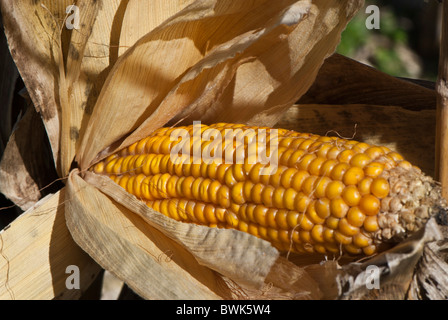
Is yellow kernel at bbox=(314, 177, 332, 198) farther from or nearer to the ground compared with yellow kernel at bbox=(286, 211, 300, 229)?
farther from the ground

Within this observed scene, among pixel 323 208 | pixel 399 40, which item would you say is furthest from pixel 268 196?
pixel 399 40

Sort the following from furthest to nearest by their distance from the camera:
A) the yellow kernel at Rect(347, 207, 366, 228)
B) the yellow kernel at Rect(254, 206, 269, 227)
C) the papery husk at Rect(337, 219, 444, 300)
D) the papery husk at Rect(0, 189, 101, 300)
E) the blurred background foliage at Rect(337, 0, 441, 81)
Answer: the blurred background foliage at Rect(337, 0, 441, 81) < the papery husk at Rect(0, 189, 101, 300) < the yellow kernel at Rect(254, 206, 269, 227) < the yellow kernel at Rect(347, 207, 366, 228) < the papery husk at Rect(337, 219, 444, 300)

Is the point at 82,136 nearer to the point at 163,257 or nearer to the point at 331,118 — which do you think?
the point at 163,257

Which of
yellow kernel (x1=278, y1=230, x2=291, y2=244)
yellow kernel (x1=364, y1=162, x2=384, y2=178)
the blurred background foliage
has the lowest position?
the blurred background foliage

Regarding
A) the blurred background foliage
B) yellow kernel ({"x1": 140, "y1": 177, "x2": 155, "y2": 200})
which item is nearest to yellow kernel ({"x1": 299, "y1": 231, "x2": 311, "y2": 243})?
yellow kernel ({"x1": 140, "y1": 177, "x2": 155, "y2": 200})

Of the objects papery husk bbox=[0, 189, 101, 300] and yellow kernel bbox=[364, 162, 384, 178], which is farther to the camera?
papery husk bbox=[0, 189, 101, 300]

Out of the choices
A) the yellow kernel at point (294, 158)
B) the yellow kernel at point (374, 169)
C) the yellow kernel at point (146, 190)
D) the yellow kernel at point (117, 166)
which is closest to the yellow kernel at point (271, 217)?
the yellow kernel at point (294, 158)

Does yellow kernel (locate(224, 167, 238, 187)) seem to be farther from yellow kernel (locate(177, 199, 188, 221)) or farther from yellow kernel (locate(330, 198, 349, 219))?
yellow kernel (locate(330, 198, 349, 219))

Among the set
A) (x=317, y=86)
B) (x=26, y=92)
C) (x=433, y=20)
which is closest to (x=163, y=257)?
(x=26, y=92)
